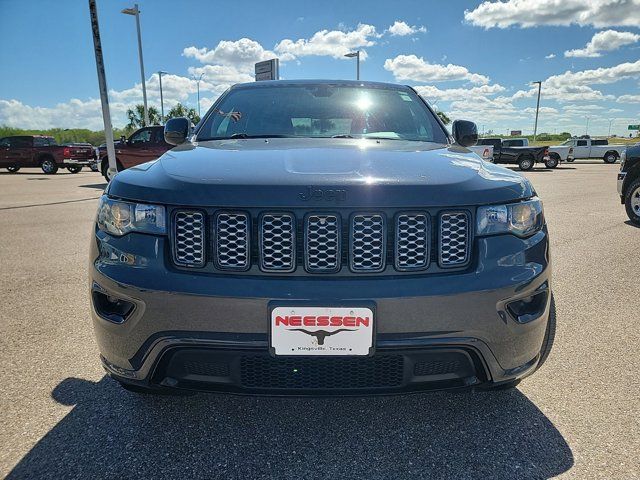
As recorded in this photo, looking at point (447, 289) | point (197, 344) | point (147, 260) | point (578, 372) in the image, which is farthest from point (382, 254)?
point (578, 372)

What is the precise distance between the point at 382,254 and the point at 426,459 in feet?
2.79

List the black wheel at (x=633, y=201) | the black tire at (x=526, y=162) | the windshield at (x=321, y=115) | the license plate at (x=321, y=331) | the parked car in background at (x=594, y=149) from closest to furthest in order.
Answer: the license plate at (x=321, y=331)
the windshield at (x=321, y=115)
the black wheel at (x=633, y=201)
the black tire at (x=526, y=162)
the parked car in background at (x=594, y=149)

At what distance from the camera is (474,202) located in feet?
5.84

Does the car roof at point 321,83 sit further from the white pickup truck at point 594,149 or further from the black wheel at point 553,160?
the white pickup truck at point 594,149

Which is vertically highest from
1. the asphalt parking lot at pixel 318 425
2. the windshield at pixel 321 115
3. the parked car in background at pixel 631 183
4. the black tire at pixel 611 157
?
the windshield at pixel 321 115

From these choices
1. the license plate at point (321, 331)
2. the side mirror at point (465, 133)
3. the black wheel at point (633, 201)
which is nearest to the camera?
the license plate at point (321, 331)

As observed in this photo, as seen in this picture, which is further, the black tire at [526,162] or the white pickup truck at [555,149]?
the white pickup truck at [555,149]

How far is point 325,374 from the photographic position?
5.72 ft

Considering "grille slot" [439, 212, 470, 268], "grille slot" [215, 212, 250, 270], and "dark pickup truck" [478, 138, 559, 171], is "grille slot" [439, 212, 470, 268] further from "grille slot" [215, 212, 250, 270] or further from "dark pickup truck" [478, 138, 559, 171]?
"dark pickup truck" [478, 138, 559, 171]

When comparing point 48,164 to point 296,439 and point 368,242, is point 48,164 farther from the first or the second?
point 368,242

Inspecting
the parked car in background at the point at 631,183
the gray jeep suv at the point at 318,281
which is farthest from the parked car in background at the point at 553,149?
the gray jeep suv at the point at 318,281

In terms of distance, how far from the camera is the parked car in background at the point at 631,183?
7.47 meters

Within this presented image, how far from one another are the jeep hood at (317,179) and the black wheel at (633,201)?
6716 millimetres

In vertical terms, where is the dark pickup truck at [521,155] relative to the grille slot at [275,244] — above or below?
below
